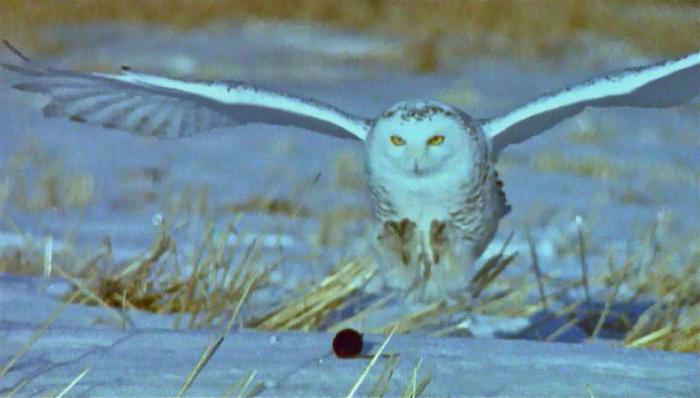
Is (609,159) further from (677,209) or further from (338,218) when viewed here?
(338,218)

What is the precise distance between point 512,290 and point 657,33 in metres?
12.4

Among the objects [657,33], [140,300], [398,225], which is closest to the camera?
[398,225]

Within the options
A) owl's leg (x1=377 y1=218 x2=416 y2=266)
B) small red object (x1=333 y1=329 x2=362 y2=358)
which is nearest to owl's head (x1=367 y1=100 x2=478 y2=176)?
owl's leg (x1=377 y1=218 x2=416 y2=266)

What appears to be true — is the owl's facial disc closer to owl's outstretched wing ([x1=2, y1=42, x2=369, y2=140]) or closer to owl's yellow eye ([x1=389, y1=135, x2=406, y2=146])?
owl's yellow eye ([x1=389, y1=135, x2=406, y2=146])

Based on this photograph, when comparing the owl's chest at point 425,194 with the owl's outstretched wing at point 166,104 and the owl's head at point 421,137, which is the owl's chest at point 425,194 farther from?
the owl's outstretched wing at point 166,104

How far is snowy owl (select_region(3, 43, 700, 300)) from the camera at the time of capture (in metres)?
4.19

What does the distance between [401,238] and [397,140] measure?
0.25 meters

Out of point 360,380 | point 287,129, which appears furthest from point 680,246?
point 287,129

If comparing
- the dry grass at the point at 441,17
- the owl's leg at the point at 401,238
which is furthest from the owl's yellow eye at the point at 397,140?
the dry grass at the point at 441,17

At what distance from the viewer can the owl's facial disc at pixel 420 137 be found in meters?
4.16

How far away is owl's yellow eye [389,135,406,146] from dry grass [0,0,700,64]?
37.5 feet

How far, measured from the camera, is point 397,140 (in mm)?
4188

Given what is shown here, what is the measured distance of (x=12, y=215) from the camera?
666cm

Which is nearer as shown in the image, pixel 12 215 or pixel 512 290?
pixel 512 290
